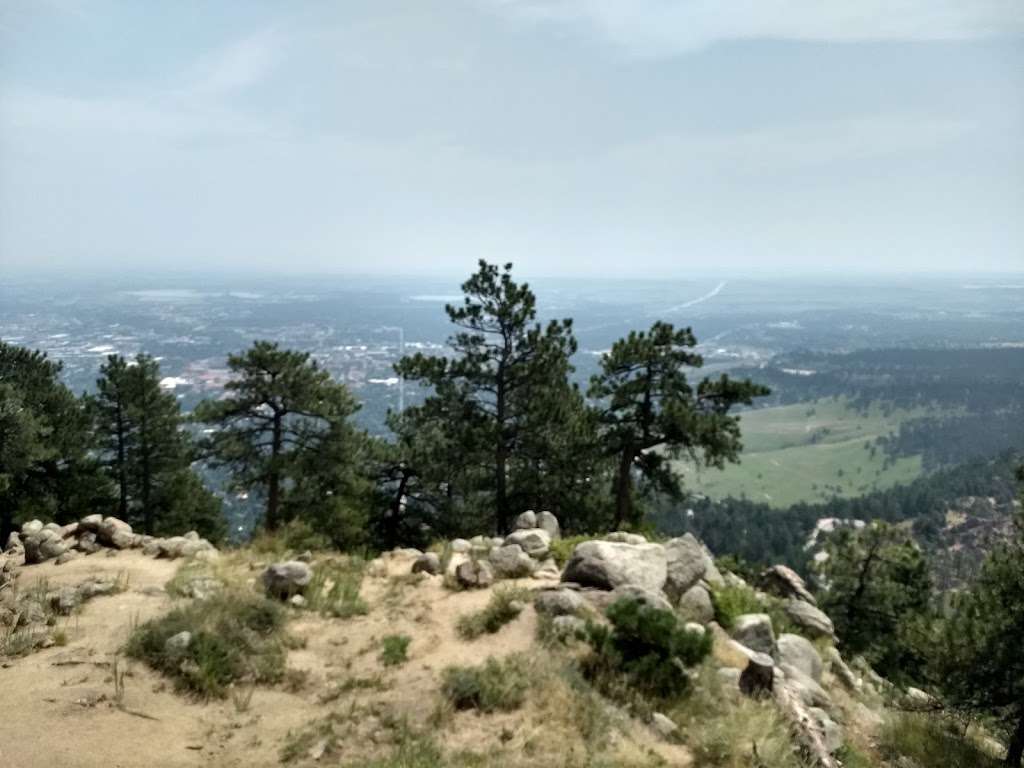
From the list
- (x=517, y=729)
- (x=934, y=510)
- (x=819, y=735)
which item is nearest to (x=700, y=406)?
(x=819, y=735)

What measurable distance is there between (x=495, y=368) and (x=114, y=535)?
12315mm

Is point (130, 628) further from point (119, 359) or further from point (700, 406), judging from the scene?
point (119, 359)

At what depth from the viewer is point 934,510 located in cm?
13912

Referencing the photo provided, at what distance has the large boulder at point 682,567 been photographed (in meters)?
12.1

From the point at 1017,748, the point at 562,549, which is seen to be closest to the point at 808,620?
the point at 1017,748

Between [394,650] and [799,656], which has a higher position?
[394,650]

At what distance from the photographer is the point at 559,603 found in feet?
33.4

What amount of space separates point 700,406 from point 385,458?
1218 centimetres

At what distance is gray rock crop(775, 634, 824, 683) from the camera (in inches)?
442

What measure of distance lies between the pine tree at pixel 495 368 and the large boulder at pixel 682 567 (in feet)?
30.1

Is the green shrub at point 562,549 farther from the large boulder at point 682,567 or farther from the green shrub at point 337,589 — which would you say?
the green shrub at point 337,589

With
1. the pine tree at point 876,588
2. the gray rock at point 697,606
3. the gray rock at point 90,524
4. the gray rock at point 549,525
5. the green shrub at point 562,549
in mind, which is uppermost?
the gray rock at point 90,524

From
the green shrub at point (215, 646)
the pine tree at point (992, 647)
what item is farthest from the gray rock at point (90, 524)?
the pine tree at point (992, 647)

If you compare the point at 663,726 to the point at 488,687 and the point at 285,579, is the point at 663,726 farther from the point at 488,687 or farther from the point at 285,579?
the point at 285,579
